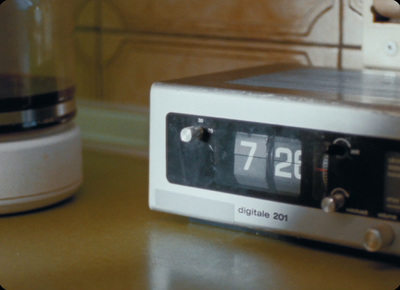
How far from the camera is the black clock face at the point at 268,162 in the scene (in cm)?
65

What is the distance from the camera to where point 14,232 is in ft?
2.46

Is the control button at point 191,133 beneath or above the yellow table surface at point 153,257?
above

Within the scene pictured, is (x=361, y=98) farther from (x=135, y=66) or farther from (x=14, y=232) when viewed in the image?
(x=135, y=66)

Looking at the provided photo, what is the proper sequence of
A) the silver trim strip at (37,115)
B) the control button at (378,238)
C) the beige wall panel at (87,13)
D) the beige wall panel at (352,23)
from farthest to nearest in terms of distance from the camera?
1. the beige wall panel at (87,13)
2. the beige wall panel at (352,23)
3. the silver trim strip at (37,115)
4. the control button at (378,238)

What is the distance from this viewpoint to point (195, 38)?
1038 millimetres

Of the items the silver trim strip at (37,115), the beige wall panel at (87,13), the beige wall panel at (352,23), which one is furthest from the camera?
the beige wall panel at (87,13)

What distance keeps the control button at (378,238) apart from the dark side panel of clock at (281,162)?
16mm

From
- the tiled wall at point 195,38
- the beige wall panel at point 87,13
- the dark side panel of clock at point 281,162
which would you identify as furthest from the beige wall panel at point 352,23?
the beige wall panel at point 87,13

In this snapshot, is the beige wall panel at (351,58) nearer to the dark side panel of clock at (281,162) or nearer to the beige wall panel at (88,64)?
the dark side panel of clock at (281,162)

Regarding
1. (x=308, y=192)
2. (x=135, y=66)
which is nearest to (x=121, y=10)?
(x=135, y=66)

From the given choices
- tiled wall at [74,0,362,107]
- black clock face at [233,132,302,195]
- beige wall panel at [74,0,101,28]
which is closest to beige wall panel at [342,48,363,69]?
tiled wall at [74,0,362,107]

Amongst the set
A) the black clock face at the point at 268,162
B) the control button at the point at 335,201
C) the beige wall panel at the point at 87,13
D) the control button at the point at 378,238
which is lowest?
the control button at the point at 378,238

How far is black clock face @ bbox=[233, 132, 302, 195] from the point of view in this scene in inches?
25.4

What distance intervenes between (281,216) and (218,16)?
0.44 metres
